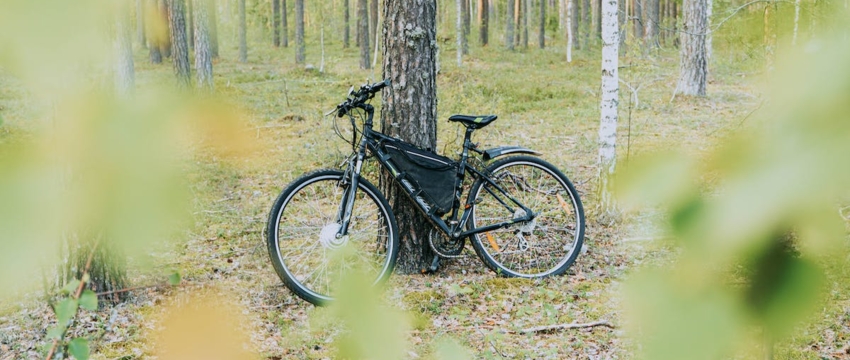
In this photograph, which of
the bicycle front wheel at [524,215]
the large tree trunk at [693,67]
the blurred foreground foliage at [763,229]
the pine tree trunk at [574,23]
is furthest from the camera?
the pine tree trunk at [574,23]

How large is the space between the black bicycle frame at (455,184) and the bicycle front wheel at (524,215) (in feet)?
0.12

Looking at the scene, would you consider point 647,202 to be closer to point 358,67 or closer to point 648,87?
point 648,87

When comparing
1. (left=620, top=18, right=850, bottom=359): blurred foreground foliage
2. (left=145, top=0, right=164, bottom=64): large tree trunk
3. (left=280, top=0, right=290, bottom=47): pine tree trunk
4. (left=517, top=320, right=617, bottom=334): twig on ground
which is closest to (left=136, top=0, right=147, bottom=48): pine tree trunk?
(left=145, top=0, right=164, bottom=64): large tree trunk

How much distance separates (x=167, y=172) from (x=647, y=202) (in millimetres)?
293

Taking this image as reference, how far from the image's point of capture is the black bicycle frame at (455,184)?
4160mm

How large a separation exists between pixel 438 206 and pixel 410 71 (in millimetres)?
836

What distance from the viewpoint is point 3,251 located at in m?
0.43

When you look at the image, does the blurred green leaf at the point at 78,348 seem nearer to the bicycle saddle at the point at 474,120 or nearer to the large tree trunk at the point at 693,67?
the bicycle saddle at the point at 474,120

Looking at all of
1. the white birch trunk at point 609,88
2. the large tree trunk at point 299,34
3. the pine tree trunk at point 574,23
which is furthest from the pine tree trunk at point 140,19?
the pine tree trunk at point 574,23

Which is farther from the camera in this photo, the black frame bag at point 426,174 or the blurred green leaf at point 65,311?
the black frame bag at point 426,174

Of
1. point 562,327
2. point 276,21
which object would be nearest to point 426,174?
point 562,327

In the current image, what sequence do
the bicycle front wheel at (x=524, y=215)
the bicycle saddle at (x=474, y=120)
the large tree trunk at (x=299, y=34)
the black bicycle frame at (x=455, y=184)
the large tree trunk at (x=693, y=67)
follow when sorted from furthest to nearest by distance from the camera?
1. the large tree trunk at (x=299, y=34)
2. the large tree trunk at (x=693, y=67)
3. the bicycle front wheel at (x=524, y=215)
4. the bicycle saddle at (x=474, y=120)
5. the black bicycle frame at (x=455, y=184)

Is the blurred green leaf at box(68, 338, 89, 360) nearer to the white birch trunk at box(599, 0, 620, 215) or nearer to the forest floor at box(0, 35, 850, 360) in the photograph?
the forest floor at box(0, 35, 850, 360)

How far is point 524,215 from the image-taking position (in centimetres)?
454
